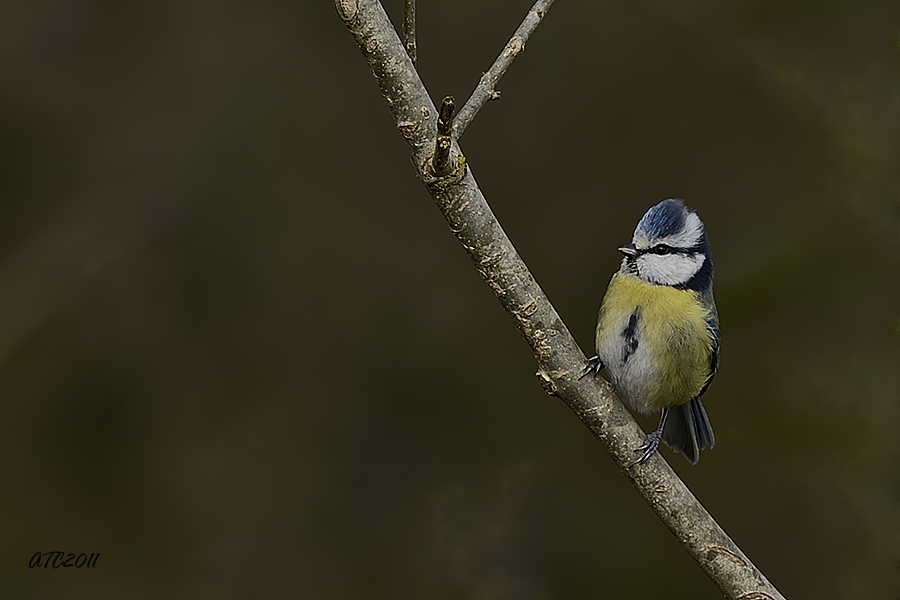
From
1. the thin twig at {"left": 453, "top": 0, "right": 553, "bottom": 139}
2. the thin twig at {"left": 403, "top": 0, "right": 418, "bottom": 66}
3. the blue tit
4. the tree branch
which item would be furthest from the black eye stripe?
the thin twig at {"left": 403, "top": 0, "right": 418, "bottom": 66}

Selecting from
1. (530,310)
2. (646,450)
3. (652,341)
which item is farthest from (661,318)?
(530,310)

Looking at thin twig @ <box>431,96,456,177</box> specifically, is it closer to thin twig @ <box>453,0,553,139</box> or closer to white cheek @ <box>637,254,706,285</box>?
thin twig @ <box>453,0,553,139</box>

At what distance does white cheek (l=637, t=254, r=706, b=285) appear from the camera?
1.66m

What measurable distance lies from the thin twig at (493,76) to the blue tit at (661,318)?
545 millimetres

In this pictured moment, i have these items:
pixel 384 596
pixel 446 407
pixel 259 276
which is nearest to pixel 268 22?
pixel 259 276

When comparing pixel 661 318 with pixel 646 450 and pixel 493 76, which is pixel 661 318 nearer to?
pixel 646 450

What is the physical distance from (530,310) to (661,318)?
17.2 inches

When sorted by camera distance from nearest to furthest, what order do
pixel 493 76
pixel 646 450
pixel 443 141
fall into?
pixel 443 141 → pixel 493 76 → pixel 646 450

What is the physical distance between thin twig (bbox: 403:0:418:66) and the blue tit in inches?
26.3

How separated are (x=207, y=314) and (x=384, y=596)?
927 millimetres

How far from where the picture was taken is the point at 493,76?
1188 mm

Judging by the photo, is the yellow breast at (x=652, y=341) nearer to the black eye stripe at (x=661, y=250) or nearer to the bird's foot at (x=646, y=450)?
the black eye stripe at (x=661, y=250)

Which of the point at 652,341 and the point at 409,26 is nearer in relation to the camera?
the point at 409,26

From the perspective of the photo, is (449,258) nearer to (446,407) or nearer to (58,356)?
(446,407)
